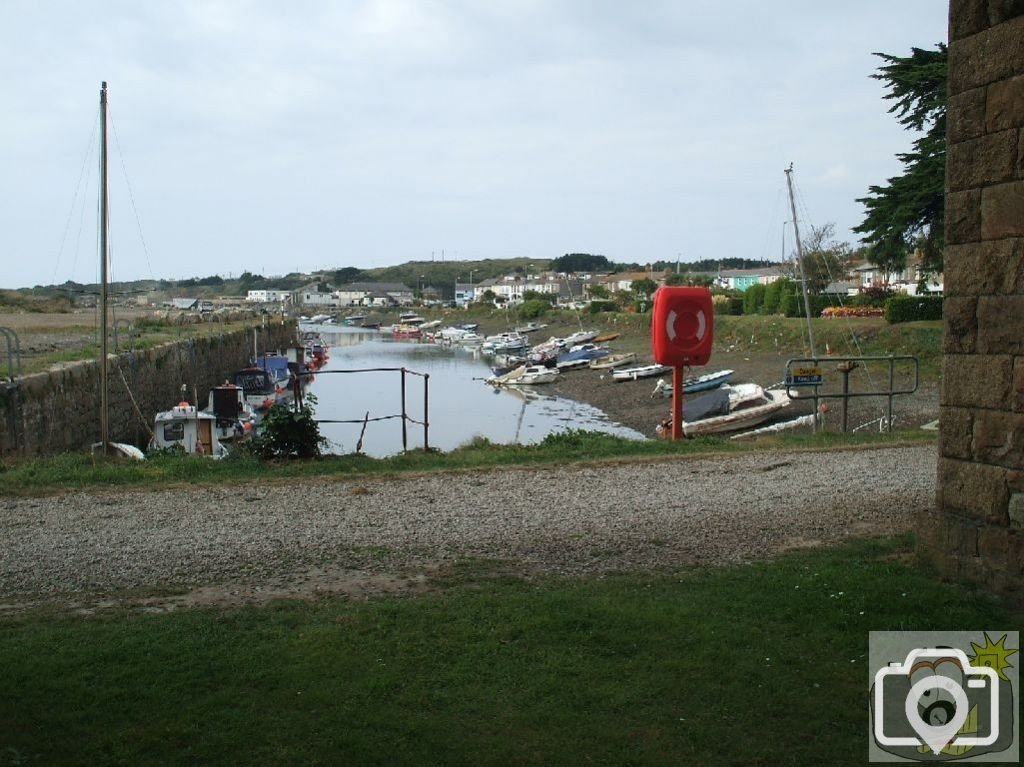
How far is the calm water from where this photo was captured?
29.1 meters

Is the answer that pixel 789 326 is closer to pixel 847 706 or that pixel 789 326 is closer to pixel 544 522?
pixel 544 522

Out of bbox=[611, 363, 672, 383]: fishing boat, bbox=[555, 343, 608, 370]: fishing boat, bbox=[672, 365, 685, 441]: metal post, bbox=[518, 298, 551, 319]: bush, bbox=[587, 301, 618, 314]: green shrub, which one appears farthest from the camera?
bbox=[518, 298, 551, 319]: bush

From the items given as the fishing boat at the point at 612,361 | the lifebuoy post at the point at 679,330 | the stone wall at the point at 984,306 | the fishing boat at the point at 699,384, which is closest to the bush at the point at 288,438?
the lifebuoy post at the point at 679,330

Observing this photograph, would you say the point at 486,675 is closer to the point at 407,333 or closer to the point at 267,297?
the point at 407,333

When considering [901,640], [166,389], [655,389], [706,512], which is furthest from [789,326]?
[901,640]

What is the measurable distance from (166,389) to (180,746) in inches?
1272

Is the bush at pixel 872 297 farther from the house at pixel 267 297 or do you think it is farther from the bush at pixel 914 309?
the house at pixel 267 297

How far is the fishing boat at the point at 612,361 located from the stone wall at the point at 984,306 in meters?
45.8

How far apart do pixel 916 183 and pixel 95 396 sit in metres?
23.7

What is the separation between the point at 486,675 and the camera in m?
4.83

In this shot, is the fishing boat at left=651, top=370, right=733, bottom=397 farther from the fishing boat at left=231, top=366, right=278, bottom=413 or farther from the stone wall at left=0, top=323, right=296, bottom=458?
the stone wall at left=0, top=323, right=296, bottom=458

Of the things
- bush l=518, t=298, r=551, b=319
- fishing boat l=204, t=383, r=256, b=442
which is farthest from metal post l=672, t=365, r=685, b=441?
bush l=518, t=298, r=551, b=319

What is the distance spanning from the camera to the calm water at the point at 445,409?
2914cm

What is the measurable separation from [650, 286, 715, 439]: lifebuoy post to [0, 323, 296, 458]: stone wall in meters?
10.7
